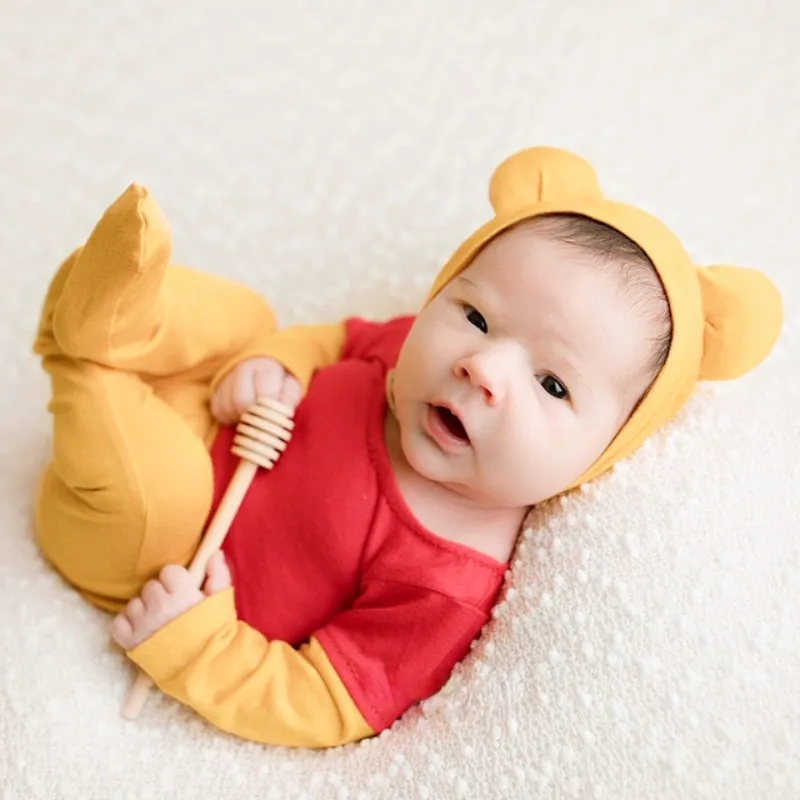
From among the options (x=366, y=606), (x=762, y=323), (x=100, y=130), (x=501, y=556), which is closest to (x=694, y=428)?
(x=762, y=323)

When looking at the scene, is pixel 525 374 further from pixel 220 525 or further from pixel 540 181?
pixel 220 525

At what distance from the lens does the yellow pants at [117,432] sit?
31.4 inches

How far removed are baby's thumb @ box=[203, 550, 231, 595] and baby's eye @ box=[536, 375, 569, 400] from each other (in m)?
0.34

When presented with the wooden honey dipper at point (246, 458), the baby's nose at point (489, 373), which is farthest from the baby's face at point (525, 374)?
the wooden honey dipper at point (246, 458)

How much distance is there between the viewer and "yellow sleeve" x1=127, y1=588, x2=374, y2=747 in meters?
0.84

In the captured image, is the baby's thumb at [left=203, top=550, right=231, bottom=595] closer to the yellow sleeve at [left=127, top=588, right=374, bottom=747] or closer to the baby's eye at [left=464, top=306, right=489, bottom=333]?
the yellow sleeve at [left=127, top=588, right=374, bottom=747]

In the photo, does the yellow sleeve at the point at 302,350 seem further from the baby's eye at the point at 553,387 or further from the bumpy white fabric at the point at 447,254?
the baby's eye at the point at 553,387

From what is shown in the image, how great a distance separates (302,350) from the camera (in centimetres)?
101

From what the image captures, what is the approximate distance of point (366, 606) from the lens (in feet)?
2.90

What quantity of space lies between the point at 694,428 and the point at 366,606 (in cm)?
34

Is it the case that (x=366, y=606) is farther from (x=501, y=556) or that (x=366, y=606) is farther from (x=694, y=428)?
(x=694, y=428)

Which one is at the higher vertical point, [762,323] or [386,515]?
[762,323]

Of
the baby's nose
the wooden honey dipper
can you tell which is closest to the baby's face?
the baby's nose

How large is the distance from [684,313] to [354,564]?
0.37 m
